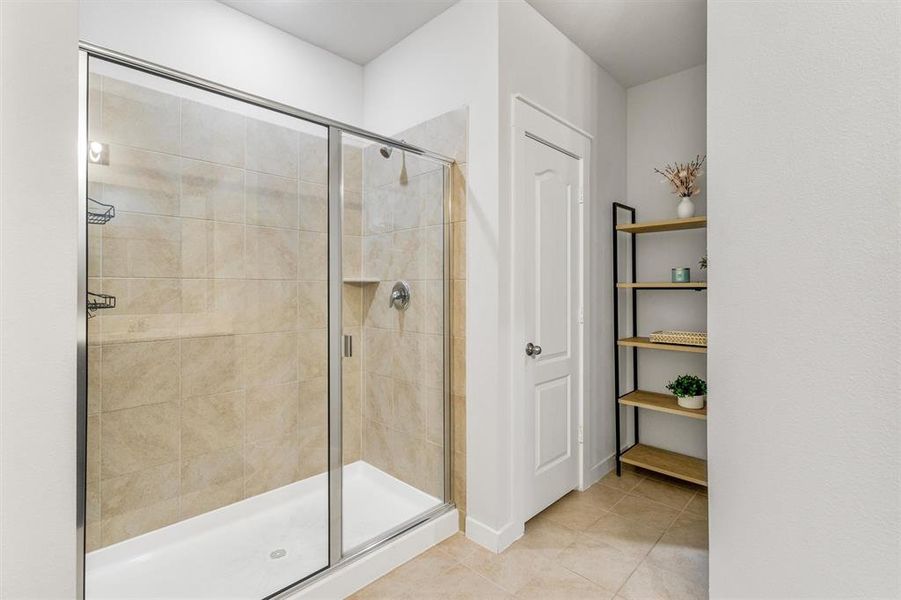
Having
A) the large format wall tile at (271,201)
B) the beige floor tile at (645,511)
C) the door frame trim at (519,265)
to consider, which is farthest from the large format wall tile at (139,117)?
the beige floor tile at (645,511)

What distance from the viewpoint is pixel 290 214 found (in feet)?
7.57

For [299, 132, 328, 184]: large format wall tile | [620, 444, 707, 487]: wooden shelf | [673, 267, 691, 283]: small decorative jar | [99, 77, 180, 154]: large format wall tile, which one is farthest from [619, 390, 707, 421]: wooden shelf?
[99, 77, 180, 154]: large format wall tile

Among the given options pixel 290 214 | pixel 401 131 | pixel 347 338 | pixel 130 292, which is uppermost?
pixel 401 131

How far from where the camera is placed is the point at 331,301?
71.9 inches

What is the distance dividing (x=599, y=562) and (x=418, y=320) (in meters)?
1.40

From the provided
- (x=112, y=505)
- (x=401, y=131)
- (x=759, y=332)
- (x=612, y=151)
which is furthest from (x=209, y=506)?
(x=612, y=151)

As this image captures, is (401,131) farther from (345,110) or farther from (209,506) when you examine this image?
(209,506)

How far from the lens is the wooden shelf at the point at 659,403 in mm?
2467

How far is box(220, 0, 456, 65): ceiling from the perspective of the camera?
219 centimetres

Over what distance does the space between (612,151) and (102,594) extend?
3.56 m

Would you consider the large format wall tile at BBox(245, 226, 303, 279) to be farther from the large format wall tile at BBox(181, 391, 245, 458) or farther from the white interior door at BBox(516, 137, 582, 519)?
the white interior door at BBox(516, 137, 582, 519)

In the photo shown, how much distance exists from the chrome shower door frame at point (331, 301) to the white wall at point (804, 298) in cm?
120

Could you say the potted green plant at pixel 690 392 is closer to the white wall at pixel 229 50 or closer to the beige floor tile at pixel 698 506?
the beige floor tile at pixel 698 506

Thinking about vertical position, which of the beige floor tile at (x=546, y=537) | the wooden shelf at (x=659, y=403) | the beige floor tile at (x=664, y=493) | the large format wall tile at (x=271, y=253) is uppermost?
the large format wall tile at (x=271, y=253)
